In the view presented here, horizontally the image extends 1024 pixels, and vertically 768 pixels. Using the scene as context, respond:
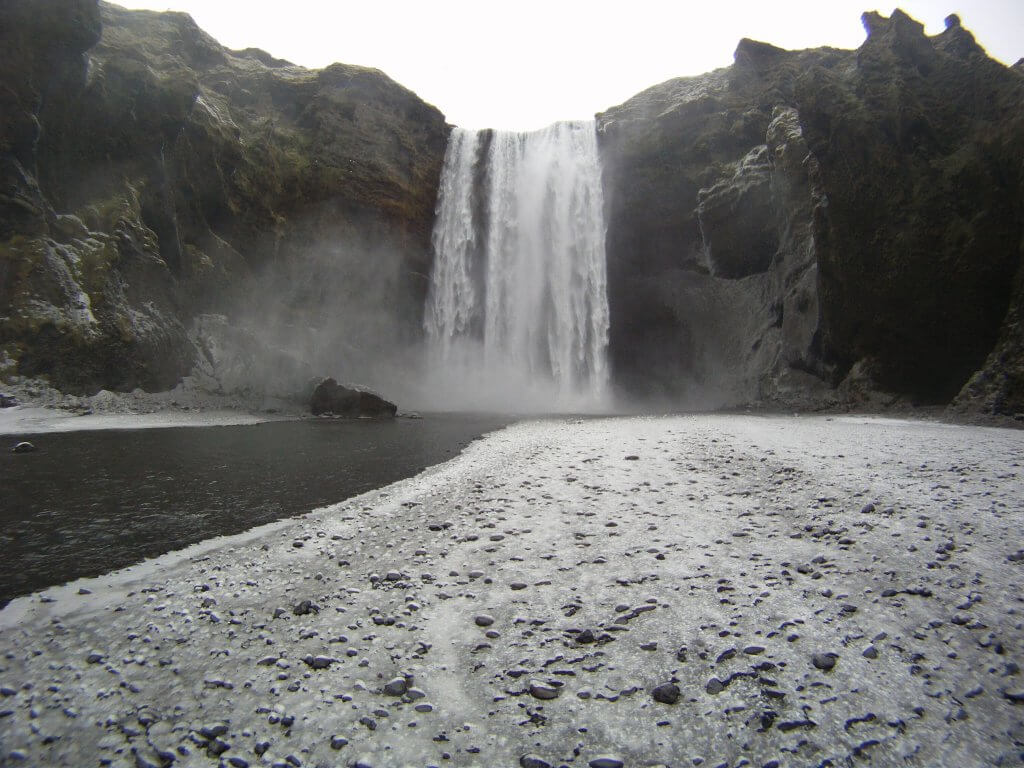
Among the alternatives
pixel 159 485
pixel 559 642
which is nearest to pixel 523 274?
pixel 159 485

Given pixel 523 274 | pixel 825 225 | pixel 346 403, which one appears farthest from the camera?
pixel 523 274

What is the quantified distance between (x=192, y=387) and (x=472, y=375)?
15597mm

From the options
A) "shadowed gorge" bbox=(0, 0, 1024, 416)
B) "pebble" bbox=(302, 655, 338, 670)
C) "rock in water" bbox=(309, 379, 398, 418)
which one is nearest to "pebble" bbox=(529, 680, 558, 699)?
"pebble" bbox=(302, 655, 338, 670)

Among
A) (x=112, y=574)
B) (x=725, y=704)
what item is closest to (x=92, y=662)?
(x=112, y=574)

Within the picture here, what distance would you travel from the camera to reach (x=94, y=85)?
876 inches

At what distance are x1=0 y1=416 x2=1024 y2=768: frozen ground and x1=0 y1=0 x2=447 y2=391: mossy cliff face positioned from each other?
2043cm

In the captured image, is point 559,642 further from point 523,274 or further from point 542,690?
point 523,274

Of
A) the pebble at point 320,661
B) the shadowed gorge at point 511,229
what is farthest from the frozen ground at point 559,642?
the shadowed gorge at point 511,229

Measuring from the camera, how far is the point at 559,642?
147 inches

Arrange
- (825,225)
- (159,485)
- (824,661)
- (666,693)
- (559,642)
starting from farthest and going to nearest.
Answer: (825,225) < (159,485) < (559,642) < (824,661) < (666,693)

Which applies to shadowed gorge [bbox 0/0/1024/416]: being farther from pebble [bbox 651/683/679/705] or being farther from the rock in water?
pebble [bbox 651/683/679/705]

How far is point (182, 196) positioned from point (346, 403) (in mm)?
14233

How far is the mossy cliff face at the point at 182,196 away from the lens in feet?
64.2

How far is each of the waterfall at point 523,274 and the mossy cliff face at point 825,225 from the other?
167 centimetres
